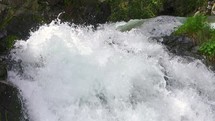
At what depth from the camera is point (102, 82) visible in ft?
23.0

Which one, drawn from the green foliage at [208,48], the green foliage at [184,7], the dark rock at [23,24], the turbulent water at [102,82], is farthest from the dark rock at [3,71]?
the green foliage at [184,7]

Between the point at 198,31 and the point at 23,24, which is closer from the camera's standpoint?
the point at 198,31

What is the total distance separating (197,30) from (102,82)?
3.50 metres

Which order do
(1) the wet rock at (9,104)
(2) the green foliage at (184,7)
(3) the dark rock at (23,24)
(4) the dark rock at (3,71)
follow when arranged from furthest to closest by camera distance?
(2) the green foliage at (184,7)
(3) the dark rock at (23,24)
(4) the dark rock at (3,71)
(1) the wet rock at (9,104)

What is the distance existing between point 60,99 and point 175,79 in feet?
8.21

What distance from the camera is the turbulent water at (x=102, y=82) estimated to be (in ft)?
21.6

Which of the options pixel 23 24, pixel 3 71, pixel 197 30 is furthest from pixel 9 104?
pixel 197 30

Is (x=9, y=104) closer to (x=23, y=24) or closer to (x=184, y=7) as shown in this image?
(x=23, y=24)

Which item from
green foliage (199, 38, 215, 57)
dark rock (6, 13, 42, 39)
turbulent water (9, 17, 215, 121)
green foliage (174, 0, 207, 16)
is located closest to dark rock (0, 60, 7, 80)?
turbulent water (9, 17, 215, 121)

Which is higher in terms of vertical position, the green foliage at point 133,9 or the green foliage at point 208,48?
the green foliage at point 133,9

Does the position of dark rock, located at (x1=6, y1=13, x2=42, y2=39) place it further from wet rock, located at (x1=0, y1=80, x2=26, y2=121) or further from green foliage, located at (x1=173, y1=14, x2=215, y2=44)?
green foliage, located at (x1=173, y1=14, x2=215, y2=44)

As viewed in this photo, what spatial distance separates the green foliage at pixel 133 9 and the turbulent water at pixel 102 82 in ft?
14.4

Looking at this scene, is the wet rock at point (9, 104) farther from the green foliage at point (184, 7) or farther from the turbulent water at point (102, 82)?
the green foliage at point (184, 7)

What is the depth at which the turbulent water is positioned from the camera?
6.57 metres
